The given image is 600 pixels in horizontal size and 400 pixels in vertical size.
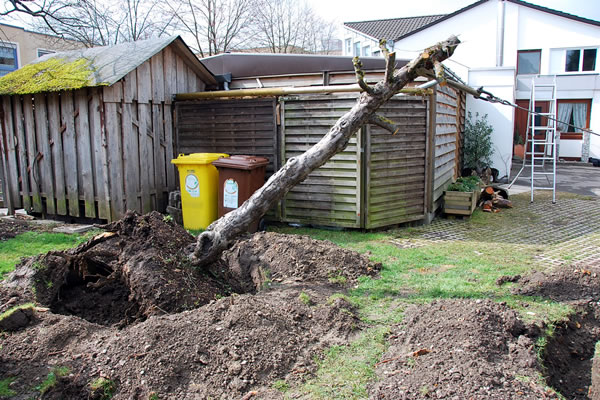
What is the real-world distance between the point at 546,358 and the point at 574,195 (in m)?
10.7

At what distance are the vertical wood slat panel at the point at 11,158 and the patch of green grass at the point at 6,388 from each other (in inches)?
294

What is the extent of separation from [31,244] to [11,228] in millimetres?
1235

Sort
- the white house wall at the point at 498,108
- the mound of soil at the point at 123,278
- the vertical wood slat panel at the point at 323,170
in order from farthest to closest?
the white house wall at the point at 498,108
the vertical wood slat panel at the point at 323,170
the mound of soil at the point at 123,278

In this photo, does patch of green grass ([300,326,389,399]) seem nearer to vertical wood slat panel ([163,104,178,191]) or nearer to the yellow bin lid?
the yellow bin lid

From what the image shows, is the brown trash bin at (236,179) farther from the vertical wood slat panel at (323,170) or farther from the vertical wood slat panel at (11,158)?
the vertical wood slat panel at (11,158)

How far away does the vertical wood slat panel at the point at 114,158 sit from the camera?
8.16m

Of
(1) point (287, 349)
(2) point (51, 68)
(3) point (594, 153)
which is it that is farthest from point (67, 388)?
(3) point (594, 153)

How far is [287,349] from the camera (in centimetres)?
355

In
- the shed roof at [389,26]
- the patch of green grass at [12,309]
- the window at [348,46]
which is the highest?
the shed roof at [389,26]

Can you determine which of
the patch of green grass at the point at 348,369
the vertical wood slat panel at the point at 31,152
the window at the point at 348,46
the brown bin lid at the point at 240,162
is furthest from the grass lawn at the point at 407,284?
the window at the point at 348,46

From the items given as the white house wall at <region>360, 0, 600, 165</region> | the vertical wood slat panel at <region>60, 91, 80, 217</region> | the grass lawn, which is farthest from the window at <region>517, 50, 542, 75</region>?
the vertical wood slat panel at <region>60, 91, 80, 217</region>

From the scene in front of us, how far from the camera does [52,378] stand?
122 inches

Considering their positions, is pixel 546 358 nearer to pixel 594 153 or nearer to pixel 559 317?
pixel 559 317

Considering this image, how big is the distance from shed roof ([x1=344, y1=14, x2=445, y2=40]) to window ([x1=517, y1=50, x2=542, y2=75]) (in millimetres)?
7745
